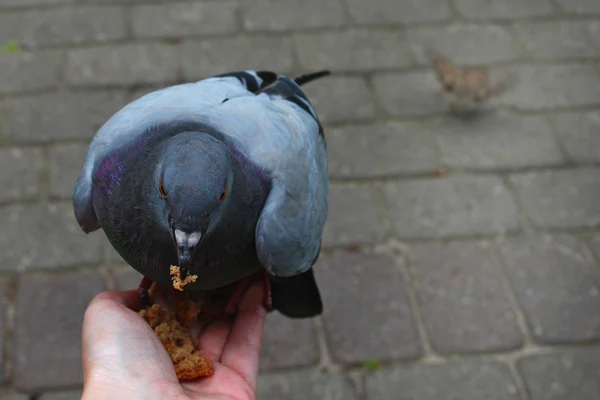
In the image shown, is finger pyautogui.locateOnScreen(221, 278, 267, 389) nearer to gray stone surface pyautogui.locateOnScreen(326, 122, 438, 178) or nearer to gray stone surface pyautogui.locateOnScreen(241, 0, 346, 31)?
gray stone surface pyautogui.locateOnScreen(326, 122, 438, 178)

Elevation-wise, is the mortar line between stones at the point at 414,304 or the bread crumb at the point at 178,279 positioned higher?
the bread crumb at the point at 178,279

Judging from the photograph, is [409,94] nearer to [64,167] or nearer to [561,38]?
[561,38]

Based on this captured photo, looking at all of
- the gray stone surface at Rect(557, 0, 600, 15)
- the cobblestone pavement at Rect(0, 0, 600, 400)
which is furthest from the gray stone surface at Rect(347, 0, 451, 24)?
the gray stone surface at Rect(557, 0, 600, 15)

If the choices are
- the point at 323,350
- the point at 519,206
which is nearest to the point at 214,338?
the point at 323,350

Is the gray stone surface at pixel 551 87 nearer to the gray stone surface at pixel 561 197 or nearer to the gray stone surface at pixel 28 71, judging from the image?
the gray stone surface at pixel 561 197

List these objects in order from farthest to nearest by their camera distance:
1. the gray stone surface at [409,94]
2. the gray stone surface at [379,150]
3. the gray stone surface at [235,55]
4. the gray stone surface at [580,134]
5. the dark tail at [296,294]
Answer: the gray stone surface at [235,55], the gray stone surface at [409,94], the gray stone surface at [580,134], the gray stone surface at [379,150], the dark tail at [296,294]

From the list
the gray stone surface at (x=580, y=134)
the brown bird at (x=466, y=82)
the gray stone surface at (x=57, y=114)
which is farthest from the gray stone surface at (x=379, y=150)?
the gray stone surface at (x=57, y=114)

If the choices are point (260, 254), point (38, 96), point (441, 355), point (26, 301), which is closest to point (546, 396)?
point (441, 355)
